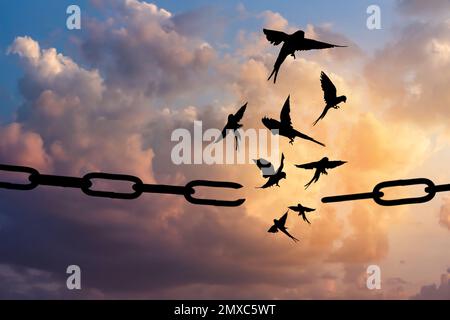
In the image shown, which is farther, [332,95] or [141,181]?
[332,95]

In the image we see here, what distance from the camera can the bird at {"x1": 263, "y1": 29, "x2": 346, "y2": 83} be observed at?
6.85 meters

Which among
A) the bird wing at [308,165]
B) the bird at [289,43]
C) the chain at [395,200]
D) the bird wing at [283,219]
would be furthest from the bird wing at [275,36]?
the chain at [395,200]

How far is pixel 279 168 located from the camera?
6703 millimetres

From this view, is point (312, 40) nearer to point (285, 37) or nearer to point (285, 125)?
point (285, 37)

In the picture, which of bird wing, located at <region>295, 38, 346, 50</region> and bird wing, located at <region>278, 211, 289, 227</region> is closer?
bird wing, located at <region>295, 38, 346, 50</region>

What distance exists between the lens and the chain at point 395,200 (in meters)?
4.07

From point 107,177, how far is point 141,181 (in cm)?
25

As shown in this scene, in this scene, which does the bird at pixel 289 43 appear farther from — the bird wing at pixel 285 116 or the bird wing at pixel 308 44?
the bird wing at pixel 285 116

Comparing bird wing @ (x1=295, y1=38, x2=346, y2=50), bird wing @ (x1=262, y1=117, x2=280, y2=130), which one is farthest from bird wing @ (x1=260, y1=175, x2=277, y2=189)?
bird wing @ (x1=295, y1=38, x2=346, y2=50)

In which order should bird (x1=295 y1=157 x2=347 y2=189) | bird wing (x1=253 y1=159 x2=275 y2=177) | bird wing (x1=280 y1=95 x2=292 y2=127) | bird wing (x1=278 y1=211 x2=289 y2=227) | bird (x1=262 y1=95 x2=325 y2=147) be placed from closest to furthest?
bird (x1=295 y1=157 x2=347 y2=189), bird wing (x1=253 y1=159 x2=275 y2=177), bird (x1=262 y1=95 x2=325 y2=147), bird wing (x1=280 y1=95 x2=292 y2=127), bird wing (x1=278 y1=211 x2=289 y2=227)

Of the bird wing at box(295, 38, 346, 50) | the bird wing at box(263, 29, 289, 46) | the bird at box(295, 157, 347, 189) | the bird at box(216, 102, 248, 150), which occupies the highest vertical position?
the bird wing at box(263, 29, 289, 46)

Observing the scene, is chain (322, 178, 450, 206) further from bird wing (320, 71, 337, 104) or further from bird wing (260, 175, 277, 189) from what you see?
bird wing (320, 71, 337, 104)

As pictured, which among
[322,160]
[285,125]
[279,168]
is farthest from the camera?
[285,125]
